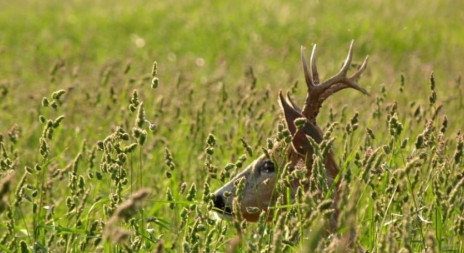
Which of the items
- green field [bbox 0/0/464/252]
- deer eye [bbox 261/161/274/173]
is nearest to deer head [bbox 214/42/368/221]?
deer eye [bbox 261/161/274/173]

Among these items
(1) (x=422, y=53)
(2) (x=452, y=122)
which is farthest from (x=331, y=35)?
(2) (x=452, y=122)

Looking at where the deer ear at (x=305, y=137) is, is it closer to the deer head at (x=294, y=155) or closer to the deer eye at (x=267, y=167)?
the deer head at (x=294, y=155)

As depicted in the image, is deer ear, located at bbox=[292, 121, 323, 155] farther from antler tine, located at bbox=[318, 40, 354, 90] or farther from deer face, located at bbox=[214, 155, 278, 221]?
antler tine, located at bbox=[318, 40, 354, 90]

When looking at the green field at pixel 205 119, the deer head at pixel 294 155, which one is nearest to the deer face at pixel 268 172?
the deer head at pixel 294 155

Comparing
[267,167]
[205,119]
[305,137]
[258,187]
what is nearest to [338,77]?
[305,137]

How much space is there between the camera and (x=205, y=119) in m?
7.54

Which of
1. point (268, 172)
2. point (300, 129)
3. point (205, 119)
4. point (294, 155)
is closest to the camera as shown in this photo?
point (300, 129)

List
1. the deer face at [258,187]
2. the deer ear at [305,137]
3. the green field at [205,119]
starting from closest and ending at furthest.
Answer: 1. the green field at [205,119]
2. the deer ear at [305,137]
3. the deer face at [258,187]

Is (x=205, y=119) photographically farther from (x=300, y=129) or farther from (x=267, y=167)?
(x=300, y=129)

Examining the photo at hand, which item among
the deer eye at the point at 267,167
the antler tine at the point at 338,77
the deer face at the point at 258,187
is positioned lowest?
the deer face at the point at 258,187

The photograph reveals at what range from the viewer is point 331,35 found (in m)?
16.6

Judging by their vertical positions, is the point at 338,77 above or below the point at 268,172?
above

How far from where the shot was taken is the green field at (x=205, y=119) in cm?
372

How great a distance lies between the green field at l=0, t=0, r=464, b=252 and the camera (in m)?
3.72
